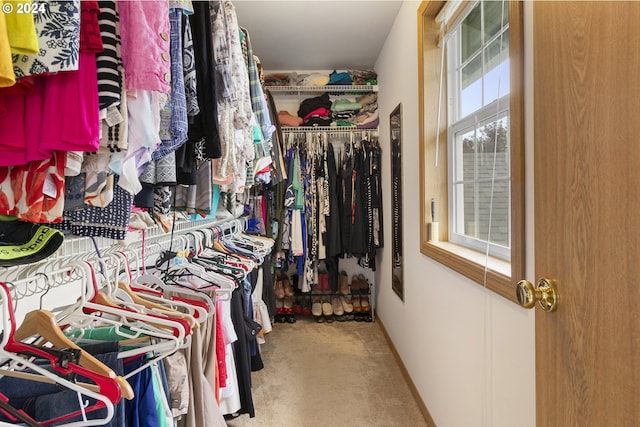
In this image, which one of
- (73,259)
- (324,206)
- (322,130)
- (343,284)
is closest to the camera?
(73,259)

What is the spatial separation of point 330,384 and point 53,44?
2.27m

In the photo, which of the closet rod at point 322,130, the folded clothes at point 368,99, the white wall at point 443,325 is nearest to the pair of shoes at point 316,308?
the white wall at point 443,325

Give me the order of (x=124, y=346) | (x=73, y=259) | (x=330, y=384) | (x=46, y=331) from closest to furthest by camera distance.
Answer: (x=46, y=331) < (x=124, y=346) < (x=73, y=259) < (x=330, y=384)

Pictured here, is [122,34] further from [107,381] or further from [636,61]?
[636,61]

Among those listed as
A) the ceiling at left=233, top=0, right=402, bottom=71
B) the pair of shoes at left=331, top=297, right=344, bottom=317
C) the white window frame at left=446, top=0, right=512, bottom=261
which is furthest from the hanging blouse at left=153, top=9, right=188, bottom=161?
the pair of shoes at left=331, top=297, right=344, bottom=317

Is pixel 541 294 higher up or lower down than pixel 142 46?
lower down

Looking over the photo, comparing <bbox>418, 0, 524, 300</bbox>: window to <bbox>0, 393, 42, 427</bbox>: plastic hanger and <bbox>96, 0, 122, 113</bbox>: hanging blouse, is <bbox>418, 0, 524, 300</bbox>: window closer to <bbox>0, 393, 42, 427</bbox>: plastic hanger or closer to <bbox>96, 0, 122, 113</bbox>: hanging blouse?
<bbox>96, 0, 122, 113</bbox>: hanging blouse

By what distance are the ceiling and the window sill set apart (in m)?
1.77

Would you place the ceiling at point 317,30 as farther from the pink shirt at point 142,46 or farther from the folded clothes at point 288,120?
the pink shirt at point 142,46

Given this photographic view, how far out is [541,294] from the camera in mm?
845

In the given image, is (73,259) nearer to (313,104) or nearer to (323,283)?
(323,283)

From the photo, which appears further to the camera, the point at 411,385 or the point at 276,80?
the point at 276,80

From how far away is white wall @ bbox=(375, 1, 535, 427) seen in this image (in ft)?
3.64

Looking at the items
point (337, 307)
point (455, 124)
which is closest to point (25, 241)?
point (455, 124)
